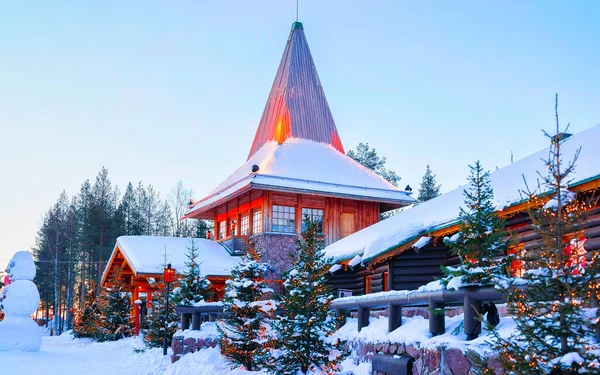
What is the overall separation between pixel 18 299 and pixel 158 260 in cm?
574

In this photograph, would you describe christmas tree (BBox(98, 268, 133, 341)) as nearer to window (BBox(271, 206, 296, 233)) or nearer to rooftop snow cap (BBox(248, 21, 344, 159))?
window (BBox(271, 206, 296, 233))

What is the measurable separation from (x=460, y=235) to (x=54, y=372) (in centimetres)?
1172

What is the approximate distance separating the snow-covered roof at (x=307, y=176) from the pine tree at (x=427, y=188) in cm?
1525

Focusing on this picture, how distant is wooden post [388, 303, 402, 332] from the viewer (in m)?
8.67

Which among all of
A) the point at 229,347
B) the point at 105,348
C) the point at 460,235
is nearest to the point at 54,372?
the point at 229,347

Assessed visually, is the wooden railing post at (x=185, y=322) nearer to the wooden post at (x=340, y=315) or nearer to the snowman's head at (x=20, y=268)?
the wooden post at (x=340, y=315)

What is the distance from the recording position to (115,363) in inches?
720

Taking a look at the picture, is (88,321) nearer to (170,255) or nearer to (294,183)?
(170,255)

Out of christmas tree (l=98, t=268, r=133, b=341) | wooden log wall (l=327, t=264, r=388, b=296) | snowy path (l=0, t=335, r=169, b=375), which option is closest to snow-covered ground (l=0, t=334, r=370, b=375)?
snowy path (l=0, t=335, r=169, b=375)

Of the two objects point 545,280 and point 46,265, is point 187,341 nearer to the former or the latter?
point 545,280


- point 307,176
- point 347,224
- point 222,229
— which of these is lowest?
point 222,229

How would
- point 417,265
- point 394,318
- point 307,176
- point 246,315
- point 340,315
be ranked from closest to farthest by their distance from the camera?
point 394,318 < point 340,315 < point 246,315 < point 417,265 < point 307,176

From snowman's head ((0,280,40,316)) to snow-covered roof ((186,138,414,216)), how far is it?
29.4 feet

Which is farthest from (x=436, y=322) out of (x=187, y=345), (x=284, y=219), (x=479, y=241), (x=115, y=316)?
(x=115, y=316)
